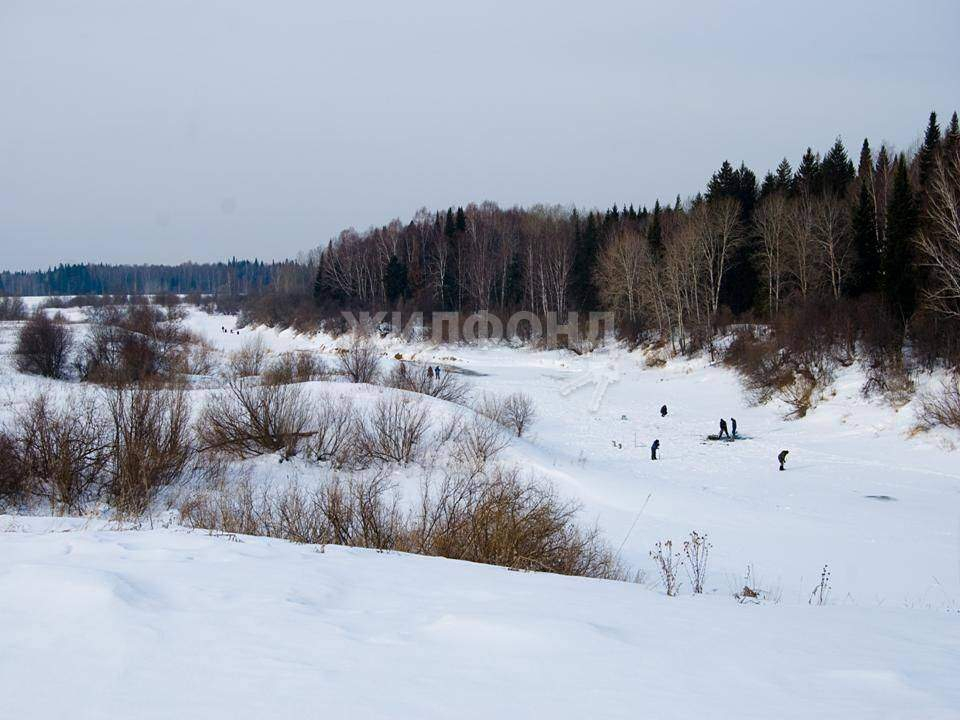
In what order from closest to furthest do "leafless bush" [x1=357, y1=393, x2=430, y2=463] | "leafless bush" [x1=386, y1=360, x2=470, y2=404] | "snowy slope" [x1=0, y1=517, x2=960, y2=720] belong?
"snowy slope" [x1=0, y1=517, x2=960, y2=720]
"leafless bush" [x1=357, y1=393, x2=430, y2=463]
"leafless bush" [x1=386, y1=360, x2=470, y2=404]

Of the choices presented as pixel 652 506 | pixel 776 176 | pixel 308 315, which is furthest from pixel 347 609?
pixel 308 315

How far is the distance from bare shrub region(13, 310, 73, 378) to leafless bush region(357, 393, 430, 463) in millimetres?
26326

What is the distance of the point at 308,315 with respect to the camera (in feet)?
238

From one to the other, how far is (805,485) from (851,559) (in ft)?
21.7

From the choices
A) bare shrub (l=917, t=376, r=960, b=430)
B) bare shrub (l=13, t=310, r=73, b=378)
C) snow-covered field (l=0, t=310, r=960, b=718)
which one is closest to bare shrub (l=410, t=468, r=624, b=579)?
snow-covered field (l=0, t=310, r=960, b=718)

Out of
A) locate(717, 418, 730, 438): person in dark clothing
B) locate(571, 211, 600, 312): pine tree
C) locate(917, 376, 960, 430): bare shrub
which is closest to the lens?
locate(917, 376, 960, 430): bare shrub

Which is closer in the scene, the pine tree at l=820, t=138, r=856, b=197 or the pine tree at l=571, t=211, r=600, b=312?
the pine tree at l=820, t=138, r=856, b=197

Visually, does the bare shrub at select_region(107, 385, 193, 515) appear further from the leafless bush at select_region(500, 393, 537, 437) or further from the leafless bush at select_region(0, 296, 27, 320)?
the leafless bush at select_region(0, 296, 27, 320)

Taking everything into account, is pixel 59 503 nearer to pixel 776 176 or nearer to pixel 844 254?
pixel 844 254

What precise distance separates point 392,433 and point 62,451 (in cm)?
895

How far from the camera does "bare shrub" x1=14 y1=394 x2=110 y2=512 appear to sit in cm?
1501

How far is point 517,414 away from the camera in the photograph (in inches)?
987

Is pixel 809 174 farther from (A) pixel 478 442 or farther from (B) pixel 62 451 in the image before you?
(B) pixel 62 451

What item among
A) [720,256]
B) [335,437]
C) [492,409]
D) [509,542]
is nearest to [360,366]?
[492,409]
